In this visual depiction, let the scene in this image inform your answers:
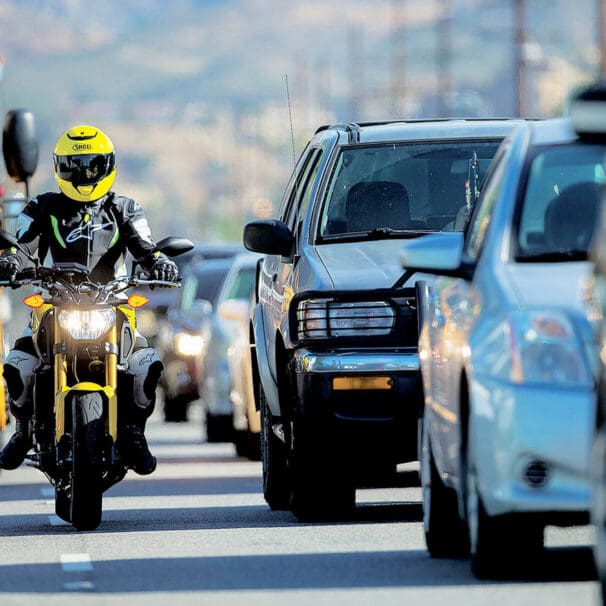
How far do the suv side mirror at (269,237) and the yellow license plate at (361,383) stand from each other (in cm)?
114

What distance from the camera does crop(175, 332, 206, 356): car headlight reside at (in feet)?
104

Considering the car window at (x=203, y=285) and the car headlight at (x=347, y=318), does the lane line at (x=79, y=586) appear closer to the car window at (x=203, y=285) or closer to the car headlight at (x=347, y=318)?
the car headlight at (x=347, y=318)

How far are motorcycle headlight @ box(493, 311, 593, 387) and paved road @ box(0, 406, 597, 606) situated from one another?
0.84 m

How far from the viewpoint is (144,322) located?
45.2 meters

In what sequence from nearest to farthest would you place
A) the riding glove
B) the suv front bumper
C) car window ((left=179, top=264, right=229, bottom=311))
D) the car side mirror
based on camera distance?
the car side mirror → the suv front bumper → the riding glove → car window ((left=179, top=264, right=229, bottom=311))

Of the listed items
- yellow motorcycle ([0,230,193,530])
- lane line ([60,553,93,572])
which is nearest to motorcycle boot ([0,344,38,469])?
yellow motorcycle ([0,230,193,530])

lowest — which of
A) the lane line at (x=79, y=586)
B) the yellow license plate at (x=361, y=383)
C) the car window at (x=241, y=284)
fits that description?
the car window at (x=241, y=284)

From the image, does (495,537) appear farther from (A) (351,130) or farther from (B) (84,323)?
(A) (351,130)

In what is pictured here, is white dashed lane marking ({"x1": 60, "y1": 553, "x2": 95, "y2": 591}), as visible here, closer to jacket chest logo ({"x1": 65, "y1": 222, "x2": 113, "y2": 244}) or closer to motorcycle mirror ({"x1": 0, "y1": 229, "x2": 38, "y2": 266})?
motorcycle mirror ({"x1": 0, "y1": 229, "x2": 38, "y2": 266})

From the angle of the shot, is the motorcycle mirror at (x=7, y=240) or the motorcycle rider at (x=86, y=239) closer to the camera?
the motorcycle mirror at (x=7, y=240)

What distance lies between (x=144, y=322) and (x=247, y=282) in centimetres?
1949

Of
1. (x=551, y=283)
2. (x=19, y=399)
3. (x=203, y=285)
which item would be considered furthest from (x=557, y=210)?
(x=203, y=285)

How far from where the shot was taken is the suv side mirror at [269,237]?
14.1m

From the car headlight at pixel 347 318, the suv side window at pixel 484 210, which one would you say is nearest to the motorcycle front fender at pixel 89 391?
the car headlight at pixel 347 318
